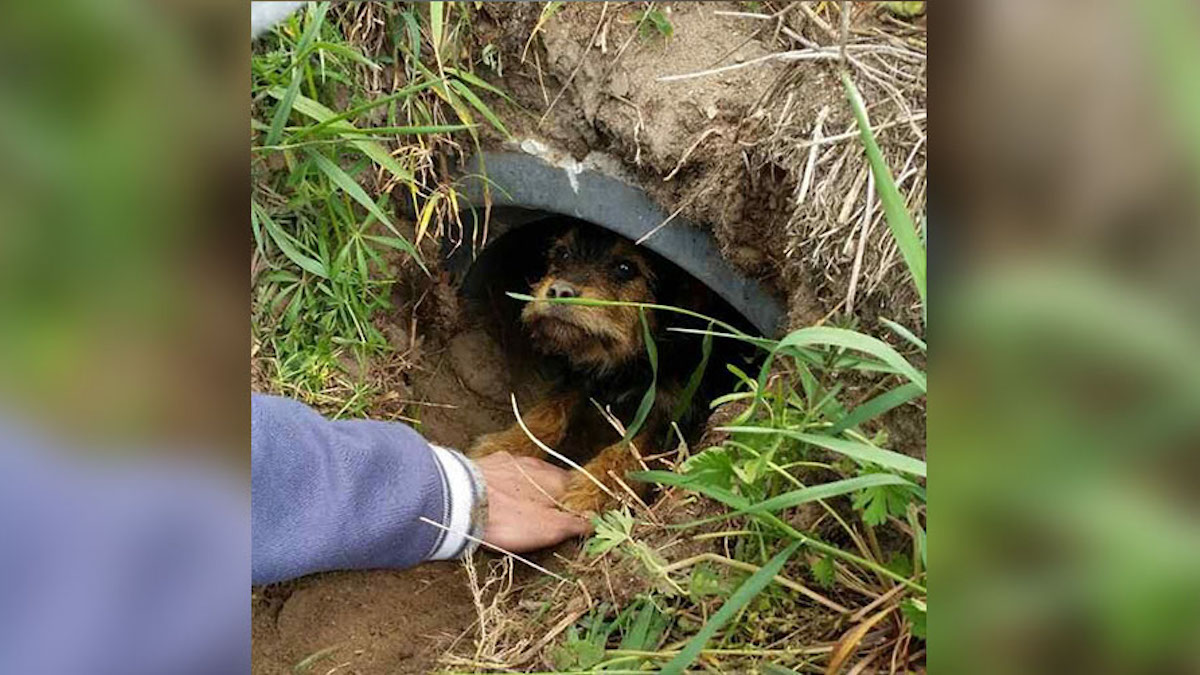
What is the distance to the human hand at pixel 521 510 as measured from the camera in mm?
1563

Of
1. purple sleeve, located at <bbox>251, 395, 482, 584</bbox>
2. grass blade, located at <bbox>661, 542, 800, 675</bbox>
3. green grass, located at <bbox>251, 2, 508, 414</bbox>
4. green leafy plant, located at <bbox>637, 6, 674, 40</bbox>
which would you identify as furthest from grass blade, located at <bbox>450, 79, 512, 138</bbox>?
grass blade, located at <bbox>661, 542, 800, 675</bbox>

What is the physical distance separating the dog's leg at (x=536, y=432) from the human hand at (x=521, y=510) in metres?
0.03

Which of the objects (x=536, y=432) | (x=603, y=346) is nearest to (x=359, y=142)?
(x=536, y=432)

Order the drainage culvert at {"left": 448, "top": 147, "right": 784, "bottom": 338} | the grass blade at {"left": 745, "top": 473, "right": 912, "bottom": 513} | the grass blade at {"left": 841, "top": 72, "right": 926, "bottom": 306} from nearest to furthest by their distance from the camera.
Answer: the grass blade at {"left": 841, "top": 72, "right": 926, "bottom": 306}, the grass blade at {"left": 745, "top": 473, "right": 912, "bottom": 513}, the drainage culvert at {"left": 448, "top": 147, "right": 784, "bottom": 338}

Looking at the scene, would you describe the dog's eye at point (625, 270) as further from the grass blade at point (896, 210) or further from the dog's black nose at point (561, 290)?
the grass blade at point (896, 210)

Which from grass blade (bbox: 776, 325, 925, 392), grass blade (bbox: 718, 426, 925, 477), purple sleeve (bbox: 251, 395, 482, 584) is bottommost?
purple sleeve (bbox: 251, 395, 482, 584)

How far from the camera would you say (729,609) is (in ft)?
→ 3.71

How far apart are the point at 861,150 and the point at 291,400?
0.90 meters

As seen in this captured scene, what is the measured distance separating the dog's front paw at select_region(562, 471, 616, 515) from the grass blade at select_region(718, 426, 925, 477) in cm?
52

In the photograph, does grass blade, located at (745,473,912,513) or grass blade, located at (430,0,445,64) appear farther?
grass blade, located at (430,0,445,64)

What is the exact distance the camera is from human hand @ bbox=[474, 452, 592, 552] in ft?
5.13

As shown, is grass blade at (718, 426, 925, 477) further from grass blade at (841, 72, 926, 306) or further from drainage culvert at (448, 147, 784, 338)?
drainage culvert at (448, 147, 784, 338)
